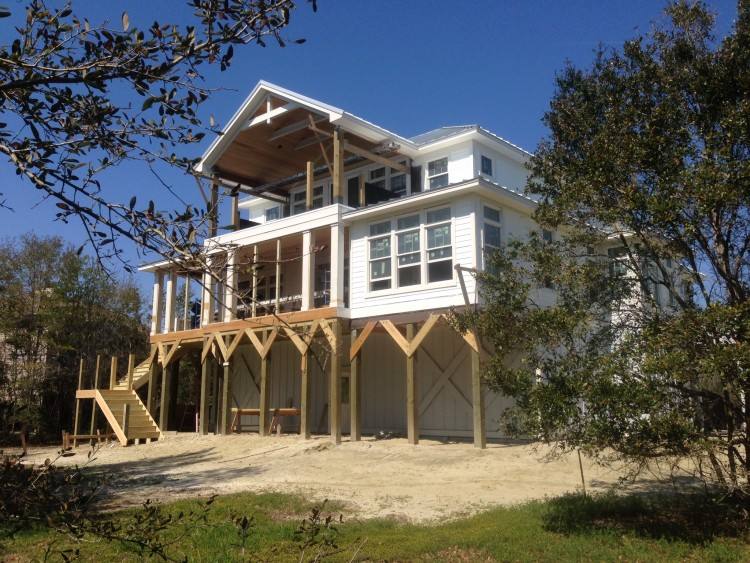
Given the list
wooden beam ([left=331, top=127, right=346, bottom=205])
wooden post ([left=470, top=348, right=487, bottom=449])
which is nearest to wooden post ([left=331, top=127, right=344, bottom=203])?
wooden beam ([left=331, top=127, right=346, bottom=205])


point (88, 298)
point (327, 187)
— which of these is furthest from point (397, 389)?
point (88, 298)

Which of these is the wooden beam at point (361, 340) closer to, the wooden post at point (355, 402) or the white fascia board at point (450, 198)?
the wooden post at point (355, 402)

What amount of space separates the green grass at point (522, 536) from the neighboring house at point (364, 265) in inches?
240

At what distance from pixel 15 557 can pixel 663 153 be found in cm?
901

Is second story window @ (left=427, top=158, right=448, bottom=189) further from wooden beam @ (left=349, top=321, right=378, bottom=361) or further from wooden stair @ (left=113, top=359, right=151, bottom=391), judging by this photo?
wooden stair @ (left=113, top=359, right=151, bottom=391)

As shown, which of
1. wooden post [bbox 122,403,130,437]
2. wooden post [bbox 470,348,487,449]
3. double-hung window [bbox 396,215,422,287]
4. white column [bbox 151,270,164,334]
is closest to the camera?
wooden post [bbox 470,348,487,449]

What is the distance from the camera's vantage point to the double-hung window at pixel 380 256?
18.4 m

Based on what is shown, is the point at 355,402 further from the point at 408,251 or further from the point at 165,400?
the point at 165,400

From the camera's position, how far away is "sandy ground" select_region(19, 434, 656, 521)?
34.8ft

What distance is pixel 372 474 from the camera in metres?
13.2

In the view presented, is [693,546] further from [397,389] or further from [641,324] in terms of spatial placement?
[397,389]

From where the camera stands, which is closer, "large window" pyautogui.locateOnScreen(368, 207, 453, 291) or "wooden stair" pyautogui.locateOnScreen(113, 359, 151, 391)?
"large window" pyautogui.locateOnScreen(368, 207, 453, 291)

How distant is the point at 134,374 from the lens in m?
24.5

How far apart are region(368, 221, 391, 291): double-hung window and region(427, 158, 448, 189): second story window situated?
2.64 m
